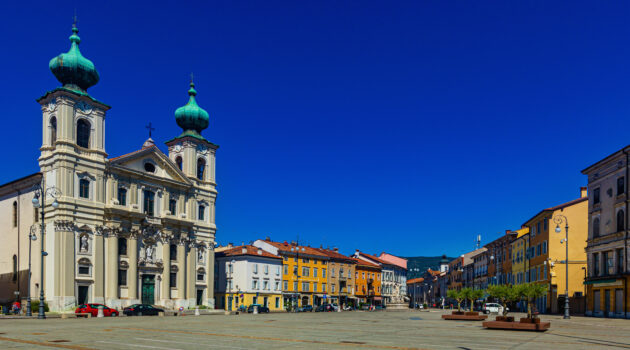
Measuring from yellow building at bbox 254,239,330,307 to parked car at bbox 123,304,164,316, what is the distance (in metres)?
37.3

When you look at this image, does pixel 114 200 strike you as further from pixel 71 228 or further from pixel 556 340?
pixel 556 340

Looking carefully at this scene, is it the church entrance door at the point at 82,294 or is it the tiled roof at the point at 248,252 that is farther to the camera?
the tiled roof at the point at 248,252

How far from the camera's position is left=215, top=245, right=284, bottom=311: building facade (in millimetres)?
83375

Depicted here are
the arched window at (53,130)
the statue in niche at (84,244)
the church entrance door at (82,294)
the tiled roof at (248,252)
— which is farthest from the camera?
the tiled roof at (248,252)

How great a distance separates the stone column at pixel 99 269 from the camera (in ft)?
192

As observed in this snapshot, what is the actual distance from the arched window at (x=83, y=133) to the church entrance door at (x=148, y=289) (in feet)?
54.1

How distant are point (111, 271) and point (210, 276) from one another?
1714 cm

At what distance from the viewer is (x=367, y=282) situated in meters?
112

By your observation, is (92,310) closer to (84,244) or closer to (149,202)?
(84,244)

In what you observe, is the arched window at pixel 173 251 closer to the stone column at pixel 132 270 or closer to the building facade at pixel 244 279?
the stone column at pixel 132 270

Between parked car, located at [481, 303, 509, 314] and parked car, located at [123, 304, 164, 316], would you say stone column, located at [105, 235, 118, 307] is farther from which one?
parked car, located at [481, 303, 509, 314]

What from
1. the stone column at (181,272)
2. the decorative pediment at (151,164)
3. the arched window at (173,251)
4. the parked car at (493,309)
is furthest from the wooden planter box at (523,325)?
the arched window at (173,251)

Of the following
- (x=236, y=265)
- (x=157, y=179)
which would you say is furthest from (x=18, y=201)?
(x=236, y=265)

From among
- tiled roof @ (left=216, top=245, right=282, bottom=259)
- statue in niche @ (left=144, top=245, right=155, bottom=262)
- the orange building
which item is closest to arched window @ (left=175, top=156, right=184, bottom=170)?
statue in niche @ (left=144, top=245, right=155, bottom=262)
